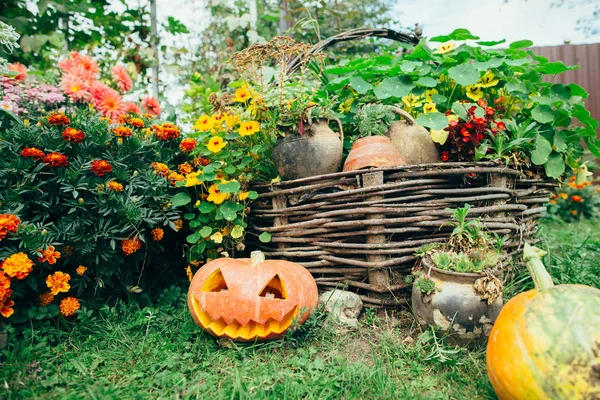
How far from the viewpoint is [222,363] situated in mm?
1402

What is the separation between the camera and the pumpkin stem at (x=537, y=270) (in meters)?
1.13

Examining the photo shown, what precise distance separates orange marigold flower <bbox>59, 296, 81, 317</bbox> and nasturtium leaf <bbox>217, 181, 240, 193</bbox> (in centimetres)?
76

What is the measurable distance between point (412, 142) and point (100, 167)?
146cm

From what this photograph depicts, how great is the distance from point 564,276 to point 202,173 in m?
1.85

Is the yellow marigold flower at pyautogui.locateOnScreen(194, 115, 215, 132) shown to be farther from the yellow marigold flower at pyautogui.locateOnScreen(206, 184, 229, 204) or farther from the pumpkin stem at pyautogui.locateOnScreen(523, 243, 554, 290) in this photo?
the pumpkin stem at pyautogui.locateOnScreen(523, 243, 554, 290)

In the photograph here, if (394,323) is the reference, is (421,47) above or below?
above

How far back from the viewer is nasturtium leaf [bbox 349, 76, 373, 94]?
6.94 feet

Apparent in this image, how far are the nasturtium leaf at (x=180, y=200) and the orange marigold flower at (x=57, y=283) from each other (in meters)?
0.53

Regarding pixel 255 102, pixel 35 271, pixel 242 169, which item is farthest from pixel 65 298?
pixel 255 102

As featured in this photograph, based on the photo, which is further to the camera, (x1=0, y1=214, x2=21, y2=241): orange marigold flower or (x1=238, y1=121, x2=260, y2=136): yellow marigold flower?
(x1=238, y1=121, x2=260, y2=136): yellow marigold flower

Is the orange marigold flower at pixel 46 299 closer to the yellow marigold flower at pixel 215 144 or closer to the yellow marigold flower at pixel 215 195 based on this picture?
the yellow marigold flower at pixel 215 195

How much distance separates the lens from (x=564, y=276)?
1.88 meters

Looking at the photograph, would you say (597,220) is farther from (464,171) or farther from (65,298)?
(65,298)

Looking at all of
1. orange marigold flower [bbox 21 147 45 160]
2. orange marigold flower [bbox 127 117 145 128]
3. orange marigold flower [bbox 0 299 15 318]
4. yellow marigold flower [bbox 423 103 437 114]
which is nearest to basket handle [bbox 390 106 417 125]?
yellow marigold flower [bbox 423 103 437 114]
